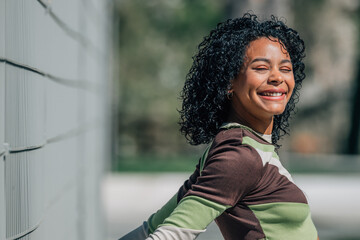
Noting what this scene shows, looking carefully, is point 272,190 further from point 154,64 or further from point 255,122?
point 154,64

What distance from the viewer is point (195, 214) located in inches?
68.0

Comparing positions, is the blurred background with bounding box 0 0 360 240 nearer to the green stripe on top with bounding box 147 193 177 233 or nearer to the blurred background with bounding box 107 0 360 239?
the blurred background with bounding box 107 0 360 239

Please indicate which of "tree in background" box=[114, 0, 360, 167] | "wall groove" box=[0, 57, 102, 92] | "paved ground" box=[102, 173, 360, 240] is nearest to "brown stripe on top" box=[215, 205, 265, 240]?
"wall groove" box=[0, 57, 102, 92]

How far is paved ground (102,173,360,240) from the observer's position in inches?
355

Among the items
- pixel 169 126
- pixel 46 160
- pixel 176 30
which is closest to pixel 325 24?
pixel 176 30

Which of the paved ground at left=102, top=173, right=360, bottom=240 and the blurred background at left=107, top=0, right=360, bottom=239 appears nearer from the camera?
the paved ground at left=102, top=173, right=360, bottom=240

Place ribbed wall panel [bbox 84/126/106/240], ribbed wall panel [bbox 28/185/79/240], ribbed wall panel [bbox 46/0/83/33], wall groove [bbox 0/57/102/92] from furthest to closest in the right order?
1. ribbed wall panel [bbox 84/126/106/240]
2. ribbed wall panel [bbox 46/0/83/33]
3. ribbed wall panel [bbox 28/185/79/240]
4. wall groove [bbox 0/57/102/92]

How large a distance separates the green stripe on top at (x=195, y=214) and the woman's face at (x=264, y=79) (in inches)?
15.2

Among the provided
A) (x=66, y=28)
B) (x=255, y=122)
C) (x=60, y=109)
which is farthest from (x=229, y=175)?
(x=66, y=28)

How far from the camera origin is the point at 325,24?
25.2m

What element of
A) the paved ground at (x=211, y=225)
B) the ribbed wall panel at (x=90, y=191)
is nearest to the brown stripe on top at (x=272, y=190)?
the ribbed wall panel at (x=90, y=191)

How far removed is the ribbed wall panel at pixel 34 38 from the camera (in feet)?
5.99

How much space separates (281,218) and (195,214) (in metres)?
0.27

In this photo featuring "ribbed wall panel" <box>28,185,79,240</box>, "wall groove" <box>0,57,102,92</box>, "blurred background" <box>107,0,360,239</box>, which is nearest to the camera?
"wall groove" <box>0,57,102,92</box>
